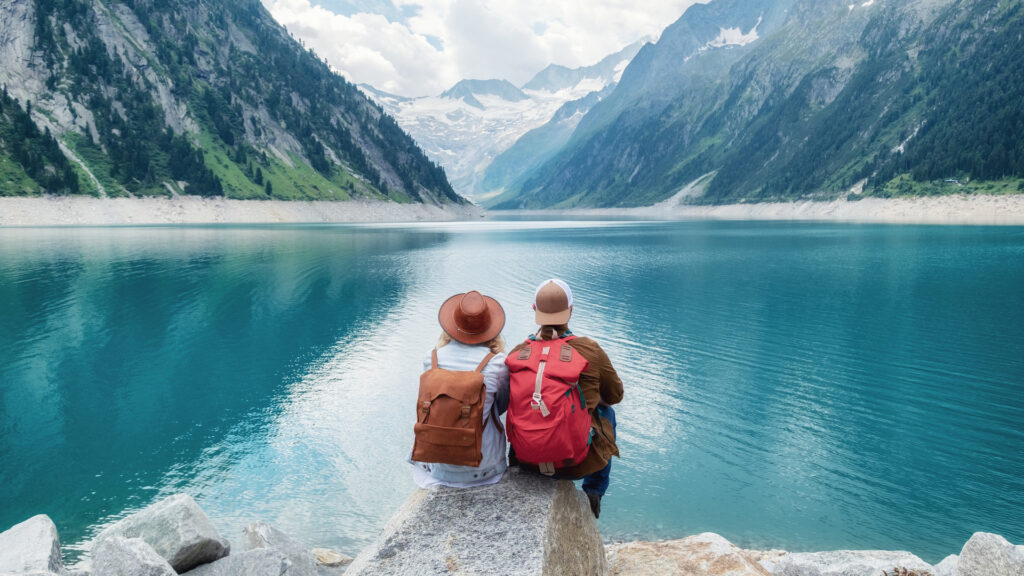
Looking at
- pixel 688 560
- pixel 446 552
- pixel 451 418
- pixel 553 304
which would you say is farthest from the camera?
pixel 688 560

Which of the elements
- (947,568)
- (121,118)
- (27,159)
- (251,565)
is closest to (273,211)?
(121,118)

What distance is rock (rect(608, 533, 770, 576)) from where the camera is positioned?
23.2 feet

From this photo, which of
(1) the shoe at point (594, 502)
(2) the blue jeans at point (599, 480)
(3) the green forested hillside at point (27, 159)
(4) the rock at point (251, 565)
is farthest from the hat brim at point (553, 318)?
(3) the green forested hillside at point (27, 159)

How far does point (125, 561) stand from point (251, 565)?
4.46 ft

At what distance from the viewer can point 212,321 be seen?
105 feet

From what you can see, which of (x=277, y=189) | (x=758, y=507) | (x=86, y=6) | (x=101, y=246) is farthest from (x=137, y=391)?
(x=86, y=6)

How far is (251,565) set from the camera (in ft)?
23.3

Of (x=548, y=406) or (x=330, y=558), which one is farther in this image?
(x=330, y=558)

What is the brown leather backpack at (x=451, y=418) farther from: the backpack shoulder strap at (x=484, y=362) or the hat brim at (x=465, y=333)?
the hat brim at (x=465, y=333)

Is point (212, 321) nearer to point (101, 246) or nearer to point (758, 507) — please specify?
point (758, 507)

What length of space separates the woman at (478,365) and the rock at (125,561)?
298 cm

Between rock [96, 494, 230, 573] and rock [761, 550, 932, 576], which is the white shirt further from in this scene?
rock [761, 550, 932, 576]

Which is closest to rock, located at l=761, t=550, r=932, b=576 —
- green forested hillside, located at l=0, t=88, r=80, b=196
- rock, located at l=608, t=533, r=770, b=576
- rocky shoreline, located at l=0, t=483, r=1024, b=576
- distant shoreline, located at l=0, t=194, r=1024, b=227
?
rocky shoreline, located at l=0, t=483, r=1024, b=576

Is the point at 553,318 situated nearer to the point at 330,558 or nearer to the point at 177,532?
the point at 177,532
